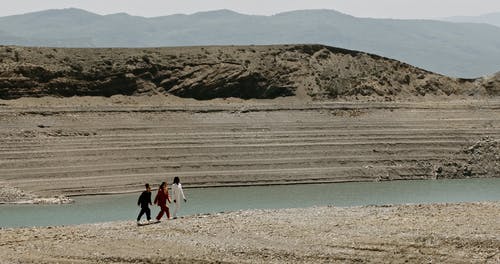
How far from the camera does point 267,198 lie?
3428 centimetres

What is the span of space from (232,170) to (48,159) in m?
8.53

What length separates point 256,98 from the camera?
54688 mm

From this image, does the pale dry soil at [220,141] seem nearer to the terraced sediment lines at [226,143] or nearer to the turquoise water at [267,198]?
the terraced sediment lines at [226,143]

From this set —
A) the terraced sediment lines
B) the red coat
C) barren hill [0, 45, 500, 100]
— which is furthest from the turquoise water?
barren hill [0, 45, 500, 100]

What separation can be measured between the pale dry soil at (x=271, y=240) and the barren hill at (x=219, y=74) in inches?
1209

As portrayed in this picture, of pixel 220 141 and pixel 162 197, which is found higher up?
pixel 162 197

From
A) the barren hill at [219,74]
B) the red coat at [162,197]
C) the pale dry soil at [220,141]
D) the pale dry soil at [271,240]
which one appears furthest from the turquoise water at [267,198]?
the barren hill at [219,74]

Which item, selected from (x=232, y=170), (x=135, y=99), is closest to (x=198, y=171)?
(x=232, y=170)

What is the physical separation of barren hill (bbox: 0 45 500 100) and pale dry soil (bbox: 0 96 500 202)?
137cm

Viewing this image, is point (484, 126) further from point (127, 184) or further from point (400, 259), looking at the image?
point (400, 259)

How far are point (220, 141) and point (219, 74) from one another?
1243 centimetres

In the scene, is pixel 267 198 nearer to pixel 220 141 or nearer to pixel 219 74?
pixel 220 141

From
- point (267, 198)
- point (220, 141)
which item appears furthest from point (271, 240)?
point (220, 141)

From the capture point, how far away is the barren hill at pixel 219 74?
51.8m
